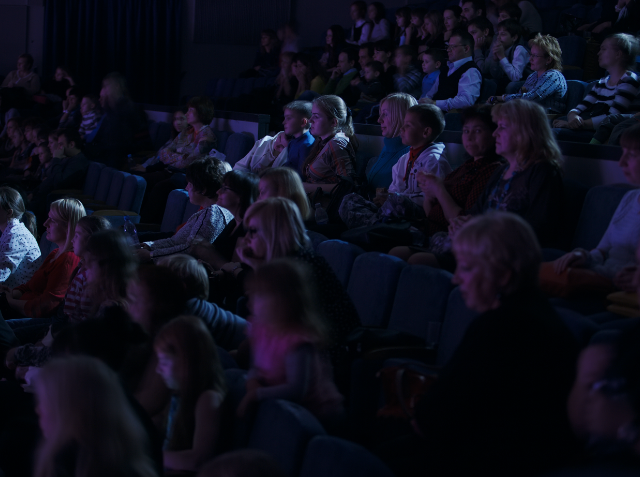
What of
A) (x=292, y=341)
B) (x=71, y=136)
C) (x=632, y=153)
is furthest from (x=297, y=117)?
(x=71, y=136)

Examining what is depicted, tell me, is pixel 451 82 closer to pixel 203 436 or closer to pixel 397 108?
pixel 397 108

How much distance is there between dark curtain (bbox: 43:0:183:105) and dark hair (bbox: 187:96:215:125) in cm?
448

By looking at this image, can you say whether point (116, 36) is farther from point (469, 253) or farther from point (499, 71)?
point (469, 253)

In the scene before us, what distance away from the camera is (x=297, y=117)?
4.16 m

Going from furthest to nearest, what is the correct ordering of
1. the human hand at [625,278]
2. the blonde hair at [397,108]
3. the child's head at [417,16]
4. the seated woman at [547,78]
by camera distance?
1. the child's head at [417,16]
2. the seated woman at [547,78]
3. the blonde hair at [397,108]
4. the human hand at [625,278]

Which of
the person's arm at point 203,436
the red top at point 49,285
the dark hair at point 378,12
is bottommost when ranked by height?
the red top at point 49,285

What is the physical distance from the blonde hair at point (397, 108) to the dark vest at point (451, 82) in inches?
38.3

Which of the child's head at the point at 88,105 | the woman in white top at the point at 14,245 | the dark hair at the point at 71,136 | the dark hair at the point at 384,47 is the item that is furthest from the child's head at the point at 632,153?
the child's head at the point at 88,105

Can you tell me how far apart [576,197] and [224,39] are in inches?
314

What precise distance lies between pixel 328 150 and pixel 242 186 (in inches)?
29.9

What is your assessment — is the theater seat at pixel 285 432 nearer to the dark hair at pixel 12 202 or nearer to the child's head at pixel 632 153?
the child's head at pixel 632 153

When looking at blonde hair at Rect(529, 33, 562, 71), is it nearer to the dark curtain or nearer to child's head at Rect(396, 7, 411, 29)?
child's head at Rect(396, 7, 411, 29)

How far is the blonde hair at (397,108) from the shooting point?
3570 mm

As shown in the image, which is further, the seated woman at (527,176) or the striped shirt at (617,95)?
the striped shirt at (617,95)
